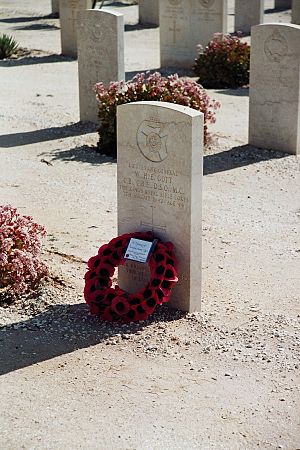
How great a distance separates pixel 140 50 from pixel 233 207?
10759 mm

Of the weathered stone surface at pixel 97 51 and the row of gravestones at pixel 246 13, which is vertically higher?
the weathered stone surface at pixel 97 51

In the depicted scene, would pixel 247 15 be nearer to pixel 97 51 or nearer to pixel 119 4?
pixel 119 4

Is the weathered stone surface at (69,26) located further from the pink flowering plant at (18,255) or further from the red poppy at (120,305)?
the red poppy at (120,305)

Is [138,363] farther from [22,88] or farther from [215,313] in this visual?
[22,88]

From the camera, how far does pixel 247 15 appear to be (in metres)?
22.4

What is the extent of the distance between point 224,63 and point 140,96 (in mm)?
4519

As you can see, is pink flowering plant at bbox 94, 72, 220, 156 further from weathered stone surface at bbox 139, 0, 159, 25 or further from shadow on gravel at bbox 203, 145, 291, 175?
weathered stone surface at bbox 139, 0, 159, 25

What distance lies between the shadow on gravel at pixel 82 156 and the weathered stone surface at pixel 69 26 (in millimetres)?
7136

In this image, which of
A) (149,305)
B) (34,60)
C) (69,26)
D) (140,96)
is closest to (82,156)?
(140,96)

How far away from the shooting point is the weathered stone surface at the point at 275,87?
40.1ft

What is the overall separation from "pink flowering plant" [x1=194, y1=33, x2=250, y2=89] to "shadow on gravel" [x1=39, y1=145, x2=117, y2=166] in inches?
174

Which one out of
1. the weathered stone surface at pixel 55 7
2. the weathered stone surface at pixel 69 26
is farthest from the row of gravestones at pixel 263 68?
the weathered stone surface at pixel 55 7

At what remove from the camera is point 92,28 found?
44.0 feet

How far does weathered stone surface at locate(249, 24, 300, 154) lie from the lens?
40.1ft
